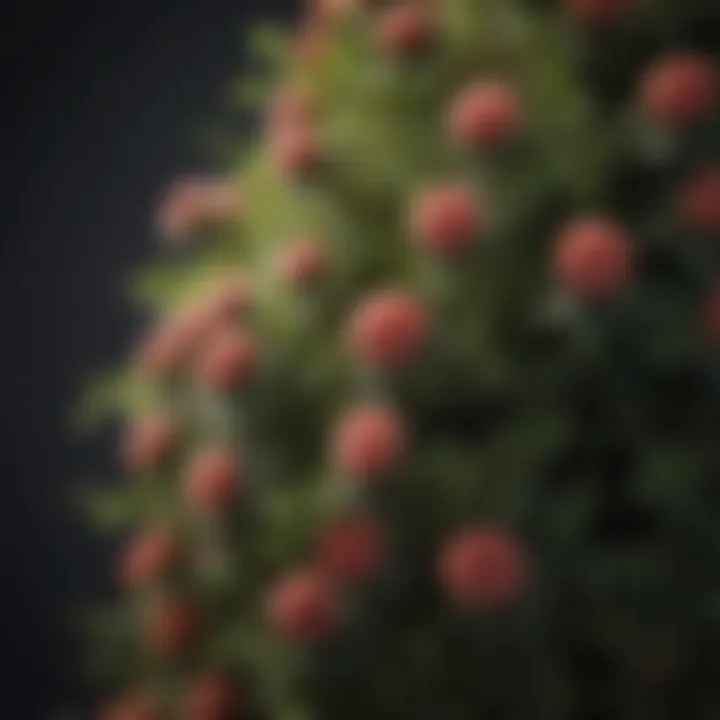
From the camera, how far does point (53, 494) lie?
1.21 meters

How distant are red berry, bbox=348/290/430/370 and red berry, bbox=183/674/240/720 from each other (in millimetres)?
148

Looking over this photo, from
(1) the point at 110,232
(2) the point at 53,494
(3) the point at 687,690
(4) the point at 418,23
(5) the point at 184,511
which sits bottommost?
(3) the point at 687,690

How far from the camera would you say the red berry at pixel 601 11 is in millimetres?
533

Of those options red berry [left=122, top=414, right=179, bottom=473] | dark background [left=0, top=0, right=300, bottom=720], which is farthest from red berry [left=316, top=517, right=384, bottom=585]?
dark background [left=0, top=0, right=300, bottom=720]

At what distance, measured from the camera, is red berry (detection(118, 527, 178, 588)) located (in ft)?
1.89

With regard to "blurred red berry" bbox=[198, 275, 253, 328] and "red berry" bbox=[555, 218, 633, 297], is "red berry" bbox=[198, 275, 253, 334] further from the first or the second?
"red berry" bbox=[555, 218, 633, 297]

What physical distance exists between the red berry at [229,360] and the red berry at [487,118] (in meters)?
0.11

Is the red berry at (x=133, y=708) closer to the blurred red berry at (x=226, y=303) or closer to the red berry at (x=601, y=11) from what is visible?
the blurred red berry at (x=226, y=303)

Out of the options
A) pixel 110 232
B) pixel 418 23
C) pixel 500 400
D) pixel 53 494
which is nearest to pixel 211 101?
pixel 110 232

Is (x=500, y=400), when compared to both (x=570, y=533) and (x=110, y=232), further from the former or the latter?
(x=110, y=232)

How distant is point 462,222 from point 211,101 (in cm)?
78

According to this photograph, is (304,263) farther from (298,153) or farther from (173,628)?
(173,628)

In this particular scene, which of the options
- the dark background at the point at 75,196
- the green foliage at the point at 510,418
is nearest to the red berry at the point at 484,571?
the green foliage at the point at 510,418

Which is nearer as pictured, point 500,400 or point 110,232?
point 500,400
